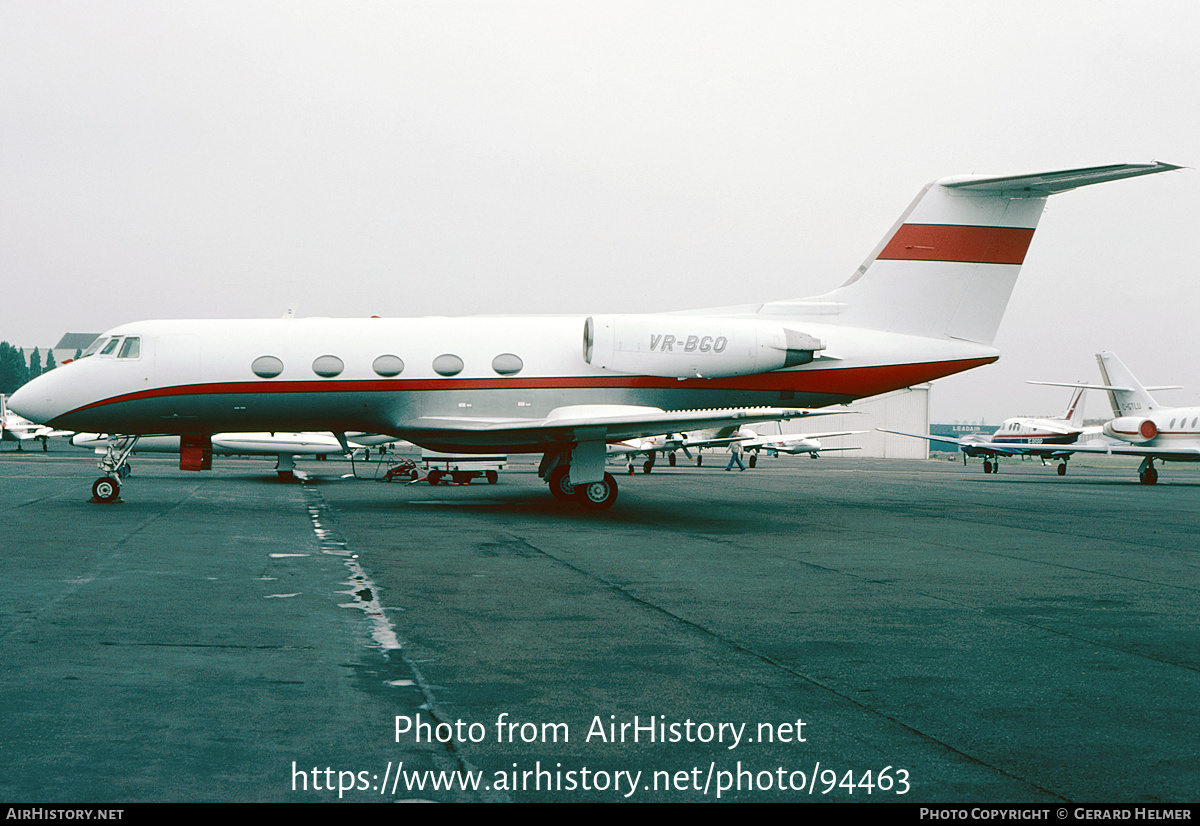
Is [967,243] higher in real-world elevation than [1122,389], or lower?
higher

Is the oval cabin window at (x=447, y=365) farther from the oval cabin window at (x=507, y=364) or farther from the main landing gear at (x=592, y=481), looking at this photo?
the main landing gear at (x=592, y=481)

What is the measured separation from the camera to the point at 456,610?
788 cm

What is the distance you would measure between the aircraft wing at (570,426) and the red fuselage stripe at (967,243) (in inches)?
156

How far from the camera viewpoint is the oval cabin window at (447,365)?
18.2 m

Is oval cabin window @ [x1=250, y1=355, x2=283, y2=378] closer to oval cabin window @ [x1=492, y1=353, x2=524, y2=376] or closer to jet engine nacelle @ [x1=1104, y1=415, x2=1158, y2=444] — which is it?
oval cabin window @ [x1=492, y1=353, x2=524, y2=376]

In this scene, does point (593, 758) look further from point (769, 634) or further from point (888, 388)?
point (888, 388)

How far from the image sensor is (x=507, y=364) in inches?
723

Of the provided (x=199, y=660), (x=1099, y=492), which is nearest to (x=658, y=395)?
(x=199, y=660)

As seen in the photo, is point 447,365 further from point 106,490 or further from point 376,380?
point 106,490

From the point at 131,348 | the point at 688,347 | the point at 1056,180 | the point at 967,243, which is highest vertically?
the point at 1056,180

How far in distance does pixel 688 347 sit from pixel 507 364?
339 cm

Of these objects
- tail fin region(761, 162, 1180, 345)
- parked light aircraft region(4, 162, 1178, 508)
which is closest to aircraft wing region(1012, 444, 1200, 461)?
tail fin region(761, 162, 1180, 345)

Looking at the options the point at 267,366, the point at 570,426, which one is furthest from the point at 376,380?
the point at 570,426

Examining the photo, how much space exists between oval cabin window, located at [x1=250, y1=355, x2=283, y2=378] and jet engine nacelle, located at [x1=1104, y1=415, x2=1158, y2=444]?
32038mm
